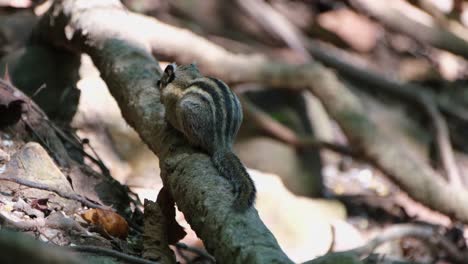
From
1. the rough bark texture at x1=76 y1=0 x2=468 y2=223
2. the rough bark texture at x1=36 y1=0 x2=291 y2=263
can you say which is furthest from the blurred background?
the rough bark texture at x1=36 y1=0 x2=291 y2=263

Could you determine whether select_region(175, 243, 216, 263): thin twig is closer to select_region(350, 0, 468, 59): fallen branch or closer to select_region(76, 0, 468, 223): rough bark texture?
select_region(76, 0, 468, 223): rough bark texture

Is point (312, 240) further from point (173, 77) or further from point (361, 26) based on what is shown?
point (361, 26)

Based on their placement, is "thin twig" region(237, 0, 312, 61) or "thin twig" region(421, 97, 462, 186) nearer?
"thin twig" region(421, 97, 462, 186)

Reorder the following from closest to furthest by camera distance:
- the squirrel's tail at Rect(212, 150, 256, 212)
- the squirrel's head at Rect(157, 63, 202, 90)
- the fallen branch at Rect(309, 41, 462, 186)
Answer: the squirrel's tail at Rect(212, 150, 256, 212) → the squirrel's head at Rect(157, 63, 202, 90) → the fallen branch at Rect(309, 41, 462, 186)

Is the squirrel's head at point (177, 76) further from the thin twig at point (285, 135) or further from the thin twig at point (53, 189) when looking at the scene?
the thin twig at point (285, 135)

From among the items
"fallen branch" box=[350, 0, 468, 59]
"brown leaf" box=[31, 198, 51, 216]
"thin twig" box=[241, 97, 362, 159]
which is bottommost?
"thin twig" box=[241, 97, 362, 159]

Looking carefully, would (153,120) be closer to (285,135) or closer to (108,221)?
(108,221)

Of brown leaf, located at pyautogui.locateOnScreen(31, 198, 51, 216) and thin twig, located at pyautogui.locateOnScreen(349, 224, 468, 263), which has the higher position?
brown leaf, located at pyautogui.locateOnScreen(31, 198, 51, 216)

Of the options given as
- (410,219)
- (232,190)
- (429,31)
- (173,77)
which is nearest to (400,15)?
(429,31)
